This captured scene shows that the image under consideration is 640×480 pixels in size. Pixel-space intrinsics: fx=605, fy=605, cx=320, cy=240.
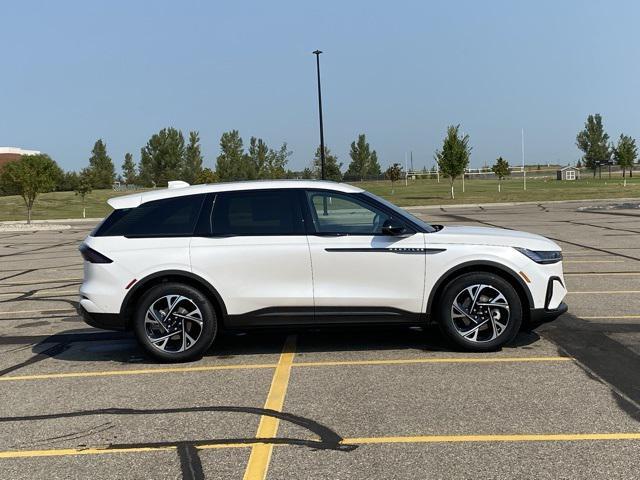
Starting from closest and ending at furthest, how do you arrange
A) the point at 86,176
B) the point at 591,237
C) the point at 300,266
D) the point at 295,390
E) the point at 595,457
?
1. the point at 595,457
2. the point at 295,390
3. the point at 300,266
4. the point at 591,237
5. the point at 86,176

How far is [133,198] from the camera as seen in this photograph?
5.86 m

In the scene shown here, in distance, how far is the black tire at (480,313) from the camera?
5578 millimetres

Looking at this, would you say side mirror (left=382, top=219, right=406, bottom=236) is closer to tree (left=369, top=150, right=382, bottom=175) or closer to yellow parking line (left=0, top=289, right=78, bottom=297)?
yellow parking line (left=0, top=289, right=78, bottom=297)

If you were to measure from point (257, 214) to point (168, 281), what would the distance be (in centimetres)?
104

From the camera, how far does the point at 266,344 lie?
6332 mm

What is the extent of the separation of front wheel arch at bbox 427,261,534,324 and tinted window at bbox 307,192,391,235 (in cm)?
75

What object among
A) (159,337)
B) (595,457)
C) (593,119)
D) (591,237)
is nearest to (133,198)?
(159,337)

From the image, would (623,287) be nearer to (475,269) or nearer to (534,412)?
(475,269)

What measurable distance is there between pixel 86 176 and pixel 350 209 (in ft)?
128

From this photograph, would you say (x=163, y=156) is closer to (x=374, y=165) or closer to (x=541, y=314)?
(x=374, y=165)

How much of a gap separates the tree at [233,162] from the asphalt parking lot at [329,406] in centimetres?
5787

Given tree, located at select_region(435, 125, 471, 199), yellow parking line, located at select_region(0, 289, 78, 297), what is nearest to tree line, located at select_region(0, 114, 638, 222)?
tree, located at select_region(435, 125, 471, 199)

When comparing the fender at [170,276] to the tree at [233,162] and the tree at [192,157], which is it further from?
the tree at [192,157]

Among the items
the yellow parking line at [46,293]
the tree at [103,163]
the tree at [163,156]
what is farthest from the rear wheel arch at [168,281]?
the tree at [103,163]
